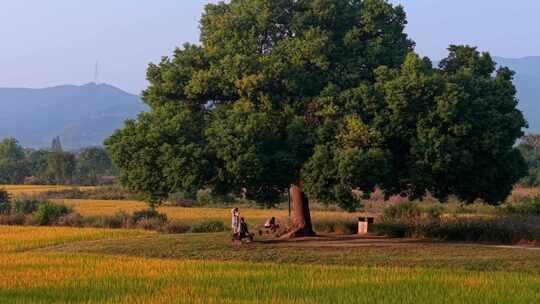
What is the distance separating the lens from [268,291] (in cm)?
1938

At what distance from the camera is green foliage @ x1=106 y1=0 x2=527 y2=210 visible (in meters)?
28.7

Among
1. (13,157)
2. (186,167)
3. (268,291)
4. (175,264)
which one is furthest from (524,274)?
(13,157)

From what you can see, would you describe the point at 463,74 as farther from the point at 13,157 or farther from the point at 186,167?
the point at 13,157

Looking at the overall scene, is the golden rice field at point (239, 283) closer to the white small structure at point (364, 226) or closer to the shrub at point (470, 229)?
the shrub at point (470, 229)

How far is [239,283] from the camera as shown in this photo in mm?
20703

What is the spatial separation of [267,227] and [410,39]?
10955 millimetres

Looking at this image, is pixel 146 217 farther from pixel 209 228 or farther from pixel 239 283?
pixel 239 283

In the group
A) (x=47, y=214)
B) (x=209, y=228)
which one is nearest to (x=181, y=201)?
(x=47, y=214)

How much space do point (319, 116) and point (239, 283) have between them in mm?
11957

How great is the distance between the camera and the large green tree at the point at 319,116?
28.7 m

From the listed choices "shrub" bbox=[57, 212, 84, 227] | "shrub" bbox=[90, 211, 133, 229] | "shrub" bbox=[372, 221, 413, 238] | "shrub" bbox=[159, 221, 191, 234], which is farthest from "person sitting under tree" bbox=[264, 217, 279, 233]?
"shrub" bbox=[57, 212, 84, 227]

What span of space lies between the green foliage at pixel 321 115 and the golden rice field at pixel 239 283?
16.9 feet

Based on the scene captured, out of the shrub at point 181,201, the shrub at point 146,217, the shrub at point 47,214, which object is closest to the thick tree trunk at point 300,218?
the shrub at point 146,217

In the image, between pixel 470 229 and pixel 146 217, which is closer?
pixel 470 229
